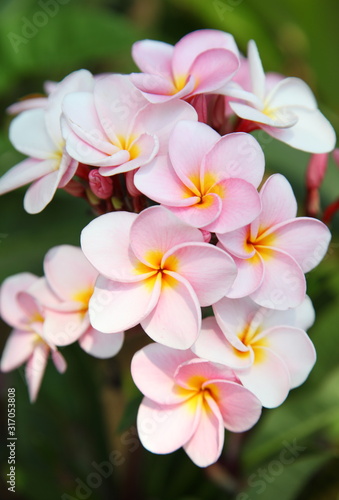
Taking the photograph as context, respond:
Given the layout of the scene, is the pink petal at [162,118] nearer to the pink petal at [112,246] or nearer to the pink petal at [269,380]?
the pink petal at [112,246]

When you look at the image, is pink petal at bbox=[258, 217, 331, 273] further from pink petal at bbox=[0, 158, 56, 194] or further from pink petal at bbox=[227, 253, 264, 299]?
pink petal at bbox=[0, 158, 56, 194]

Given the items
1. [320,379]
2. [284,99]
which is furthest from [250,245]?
[320,379]

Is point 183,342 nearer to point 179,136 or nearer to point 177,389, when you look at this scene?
point 177,389
